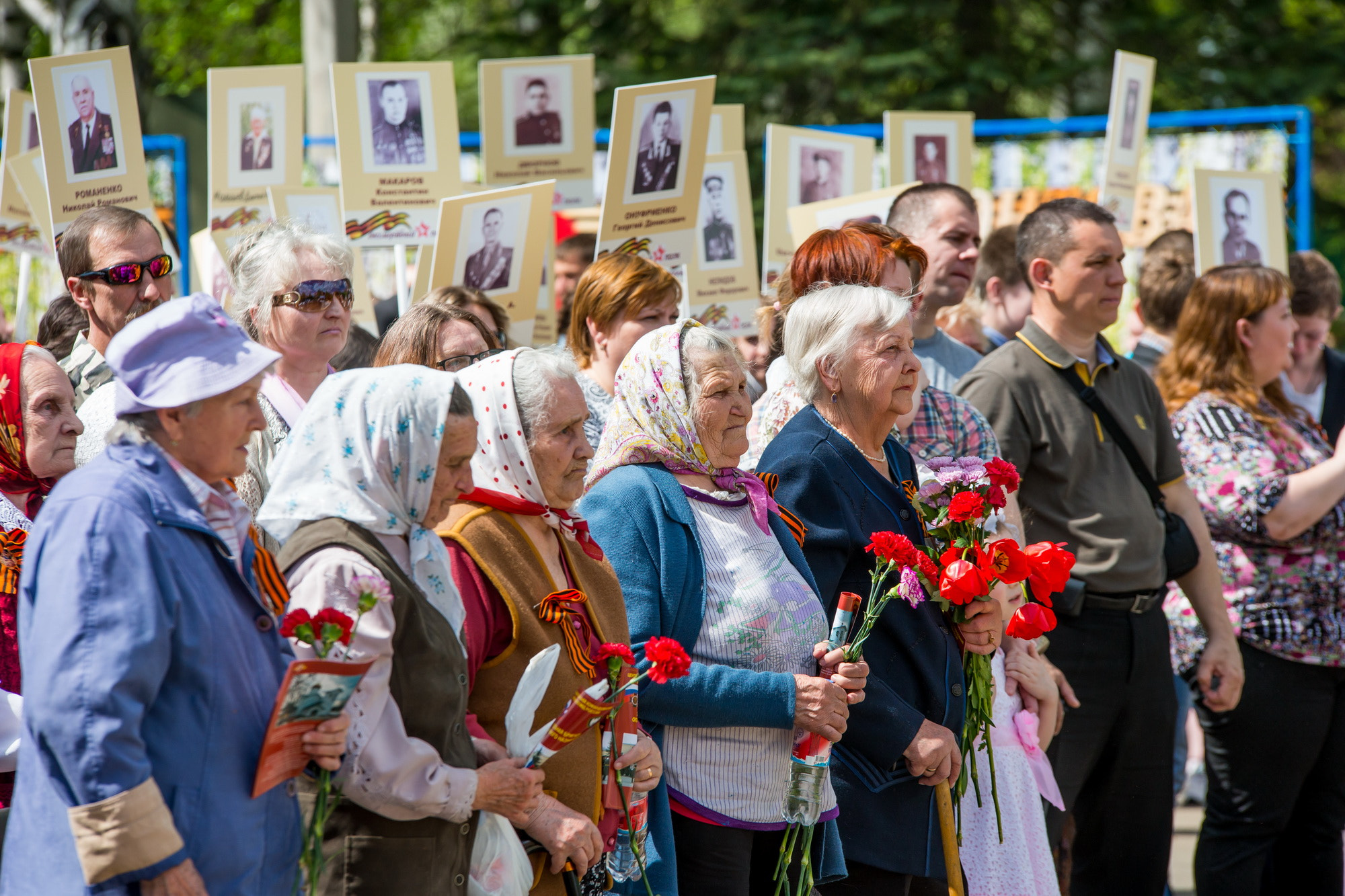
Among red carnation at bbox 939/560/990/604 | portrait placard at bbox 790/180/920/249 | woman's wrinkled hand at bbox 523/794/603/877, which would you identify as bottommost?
woman's wrinkled hand at bbox 523/794/603/877

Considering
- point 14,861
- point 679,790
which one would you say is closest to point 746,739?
point 679,790

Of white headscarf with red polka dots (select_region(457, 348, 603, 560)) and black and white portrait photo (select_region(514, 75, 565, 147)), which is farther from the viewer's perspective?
black and white portrait photo (select_region(514, 75, 565, 147))

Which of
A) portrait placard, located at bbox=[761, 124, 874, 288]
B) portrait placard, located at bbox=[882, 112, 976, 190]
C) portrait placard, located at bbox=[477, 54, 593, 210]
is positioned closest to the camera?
portrait placard, located at bbox=[477, 54, 593, 210]

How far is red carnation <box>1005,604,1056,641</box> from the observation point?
311cm

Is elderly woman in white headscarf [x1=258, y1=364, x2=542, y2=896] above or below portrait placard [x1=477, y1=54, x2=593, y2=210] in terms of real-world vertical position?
below

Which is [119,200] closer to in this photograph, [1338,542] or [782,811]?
[782,811]

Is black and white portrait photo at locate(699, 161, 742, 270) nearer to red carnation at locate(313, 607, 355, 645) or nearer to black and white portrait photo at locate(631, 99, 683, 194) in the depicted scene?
black and white portrait photo at locate(631, 99, 683, 194)

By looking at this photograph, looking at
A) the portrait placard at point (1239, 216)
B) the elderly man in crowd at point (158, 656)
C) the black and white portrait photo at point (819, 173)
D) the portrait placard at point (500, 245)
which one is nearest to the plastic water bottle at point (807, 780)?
the elderly man in crowd at point (158, 656)

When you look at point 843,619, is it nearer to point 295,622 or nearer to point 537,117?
point 295,622

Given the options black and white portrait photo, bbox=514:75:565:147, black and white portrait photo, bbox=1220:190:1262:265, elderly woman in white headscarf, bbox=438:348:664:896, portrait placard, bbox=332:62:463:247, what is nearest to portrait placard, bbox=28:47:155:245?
portrait placard, bbox=332:62:463:247

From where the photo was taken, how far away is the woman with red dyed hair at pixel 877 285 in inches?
144

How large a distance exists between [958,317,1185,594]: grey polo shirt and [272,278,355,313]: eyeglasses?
1.84 m

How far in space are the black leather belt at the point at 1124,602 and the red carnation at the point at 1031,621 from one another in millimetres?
931

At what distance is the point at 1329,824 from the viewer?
4484 mm
